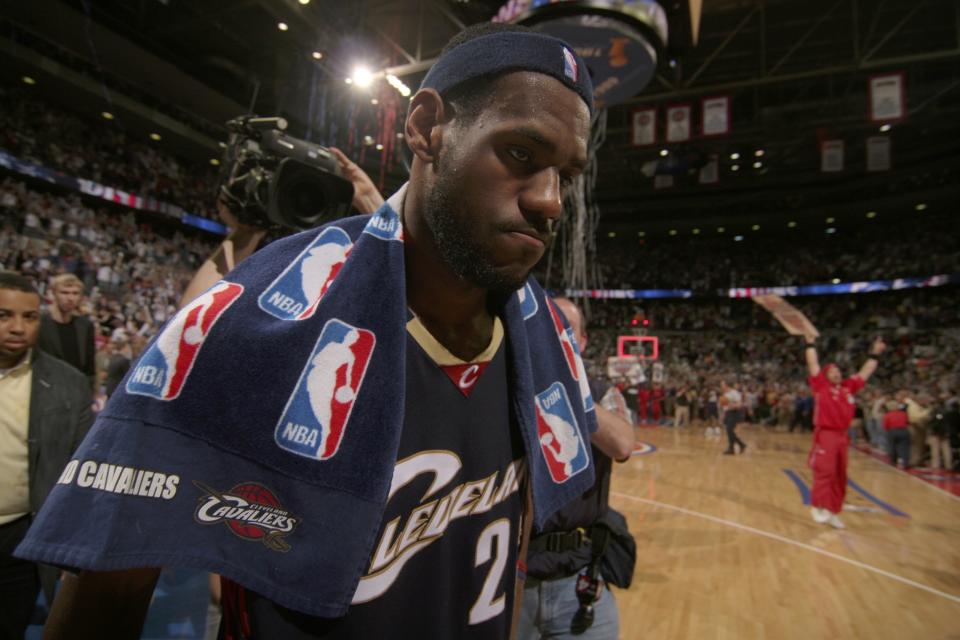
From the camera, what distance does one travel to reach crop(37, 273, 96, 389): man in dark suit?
3.81m

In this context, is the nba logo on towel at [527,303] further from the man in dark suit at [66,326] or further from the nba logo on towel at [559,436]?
the man in dark suit at [66,326]

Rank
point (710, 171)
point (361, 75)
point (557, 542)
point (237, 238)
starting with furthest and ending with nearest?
point (710, 171) < point (361, 75) < point (557, 542) < point (237, 238)

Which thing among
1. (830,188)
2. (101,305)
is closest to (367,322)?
(101,305)

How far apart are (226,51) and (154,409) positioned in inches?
725

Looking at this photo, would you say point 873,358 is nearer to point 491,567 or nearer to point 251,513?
point 491,567

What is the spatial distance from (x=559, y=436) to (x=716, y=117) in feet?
39.9

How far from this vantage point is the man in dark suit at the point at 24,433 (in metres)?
2.46

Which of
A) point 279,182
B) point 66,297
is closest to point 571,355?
point 279,182

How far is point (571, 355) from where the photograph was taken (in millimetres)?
1303

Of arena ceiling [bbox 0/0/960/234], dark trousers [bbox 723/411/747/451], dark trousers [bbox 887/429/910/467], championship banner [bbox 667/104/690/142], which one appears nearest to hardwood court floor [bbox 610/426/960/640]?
dark trousers [bbox 887/429/910/467]

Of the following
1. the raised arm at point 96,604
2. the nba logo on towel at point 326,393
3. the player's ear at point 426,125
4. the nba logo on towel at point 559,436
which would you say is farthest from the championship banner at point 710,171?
the raised arm at point 96,604

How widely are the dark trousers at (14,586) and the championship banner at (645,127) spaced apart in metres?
11.9

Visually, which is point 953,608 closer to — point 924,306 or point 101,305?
point 101,305

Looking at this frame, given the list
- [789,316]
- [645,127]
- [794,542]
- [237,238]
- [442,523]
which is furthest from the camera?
[645,127]
